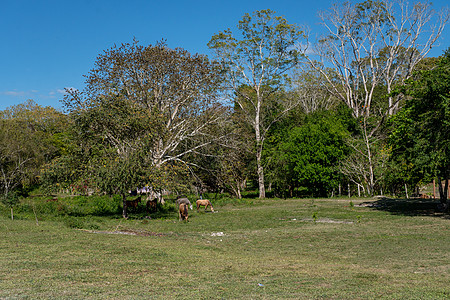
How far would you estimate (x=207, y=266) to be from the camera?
11.0 meters

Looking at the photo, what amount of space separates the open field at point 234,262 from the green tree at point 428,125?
350cm

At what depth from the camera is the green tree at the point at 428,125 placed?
22844 mm

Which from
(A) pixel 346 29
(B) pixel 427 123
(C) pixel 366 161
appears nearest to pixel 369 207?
(B) pixel 427 123

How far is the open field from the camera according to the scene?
827cm

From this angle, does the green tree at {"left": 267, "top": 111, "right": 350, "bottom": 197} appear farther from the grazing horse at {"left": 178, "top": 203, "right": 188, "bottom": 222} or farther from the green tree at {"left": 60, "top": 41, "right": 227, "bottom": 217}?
the grazing horse at {"left": 178, "top": 203, "right": 188, "bottom": 222}

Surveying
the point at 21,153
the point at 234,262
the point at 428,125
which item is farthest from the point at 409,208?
the point at 21,153

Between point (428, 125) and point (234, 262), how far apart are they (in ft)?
55.7

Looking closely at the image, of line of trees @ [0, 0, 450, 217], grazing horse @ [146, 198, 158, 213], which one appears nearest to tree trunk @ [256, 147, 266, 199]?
line of trees @ [0, 0, 450, 217]

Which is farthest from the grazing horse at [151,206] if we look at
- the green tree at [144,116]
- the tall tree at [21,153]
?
the tall tree at [21,153]

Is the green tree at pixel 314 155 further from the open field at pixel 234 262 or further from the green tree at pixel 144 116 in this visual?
the open field at pixel 234 262

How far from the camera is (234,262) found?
467 inches

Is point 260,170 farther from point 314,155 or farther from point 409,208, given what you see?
point 409,208

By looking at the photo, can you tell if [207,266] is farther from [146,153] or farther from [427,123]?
[427,123]

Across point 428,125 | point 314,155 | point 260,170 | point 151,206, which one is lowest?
point 151,206
